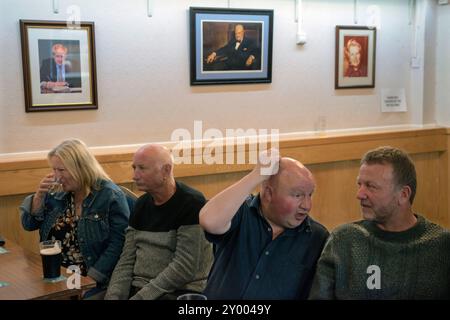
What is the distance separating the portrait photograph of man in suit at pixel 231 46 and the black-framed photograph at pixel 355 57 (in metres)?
0.81

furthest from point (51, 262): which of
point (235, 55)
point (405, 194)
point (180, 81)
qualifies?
point (235, 55)

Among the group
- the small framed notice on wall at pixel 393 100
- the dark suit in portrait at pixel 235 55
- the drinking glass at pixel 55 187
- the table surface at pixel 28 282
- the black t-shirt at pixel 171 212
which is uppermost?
the dark suit in portrait at pixel 235 55

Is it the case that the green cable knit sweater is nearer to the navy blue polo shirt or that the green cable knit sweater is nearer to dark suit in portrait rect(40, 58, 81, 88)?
the navy blue polo shirt

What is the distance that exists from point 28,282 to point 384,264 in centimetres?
139

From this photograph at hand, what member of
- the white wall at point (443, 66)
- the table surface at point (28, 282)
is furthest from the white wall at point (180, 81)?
the table surface at point (28, 282)

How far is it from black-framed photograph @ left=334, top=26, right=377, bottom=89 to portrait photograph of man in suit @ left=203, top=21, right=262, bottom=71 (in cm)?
81

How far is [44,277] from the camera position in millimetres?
2467

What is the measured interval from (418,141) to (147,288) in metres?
3.33

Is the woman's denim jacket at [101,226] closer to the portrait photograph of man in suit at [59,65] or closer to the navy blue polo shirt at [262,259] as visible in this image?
the navy blue polo shirt at [262,259]

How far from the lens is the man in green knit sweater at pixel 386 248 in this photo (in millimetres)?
2031

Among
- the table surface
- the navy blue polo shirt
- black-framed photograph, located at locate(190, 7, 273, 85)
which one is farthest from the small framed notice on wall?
the table surface

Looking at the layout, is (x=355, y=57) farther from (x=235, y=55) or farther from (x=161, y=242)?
(x=161, y=242)

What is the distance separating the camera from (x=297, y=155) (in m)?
4.72
